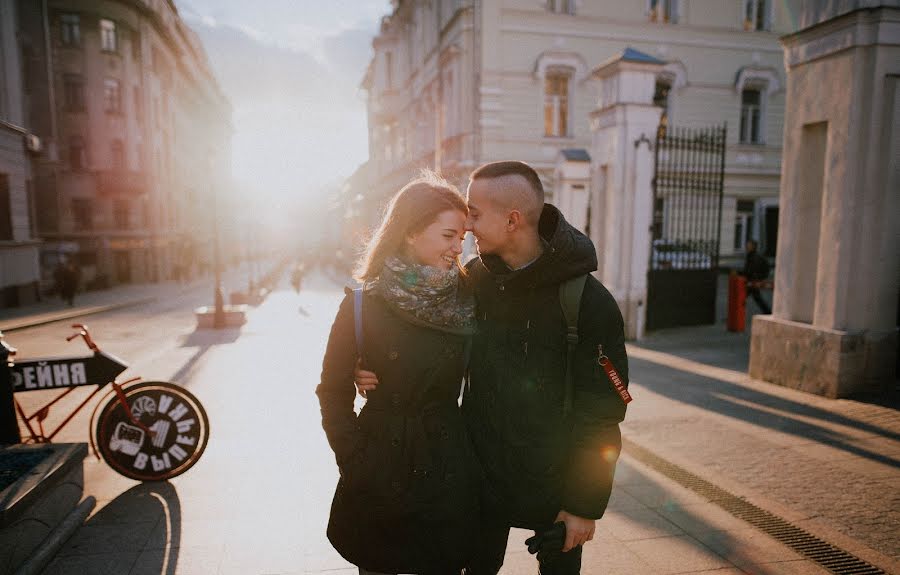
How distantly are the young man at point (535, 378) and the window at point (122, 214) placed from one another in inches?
1411

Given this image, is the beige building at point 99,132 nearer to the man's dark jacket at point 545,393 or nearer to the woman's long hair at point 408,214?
the woman's long hair at point 408,214

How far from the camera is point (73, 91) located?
99.3 feet

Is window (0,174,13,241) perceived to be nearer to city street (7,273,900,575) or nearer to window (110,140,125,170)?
window (110,140,125,170)

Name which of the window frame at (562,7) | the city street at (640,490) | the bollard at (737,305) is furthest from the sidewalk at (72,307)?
the window frame at (562,7)

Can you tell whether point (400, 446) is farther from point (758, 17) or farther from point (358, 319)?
point (758, 17)

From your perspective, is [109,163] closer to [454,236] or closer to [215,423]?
[215,423]

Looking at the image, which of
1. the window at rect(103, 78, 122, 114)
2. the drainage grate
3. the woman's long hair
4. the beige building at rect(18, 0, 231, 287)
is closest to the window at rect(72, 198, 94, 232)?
the beige building at rect(18, 0, 231, 287)

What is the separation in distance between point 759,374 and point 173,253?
136 feet

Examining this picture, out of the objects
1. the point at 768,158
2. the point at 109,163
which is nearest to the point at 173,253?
the point at 109,163

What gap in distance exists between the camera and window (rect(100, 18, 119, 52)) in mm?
30875

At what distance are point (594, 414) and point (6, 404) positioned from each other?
409 centimetres

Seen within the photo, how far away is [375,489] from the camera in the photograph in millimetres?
1940

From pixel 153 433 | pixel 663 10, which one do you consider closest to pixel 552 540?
pixel 153 433

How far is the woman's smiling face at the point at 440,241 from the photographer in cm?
194
